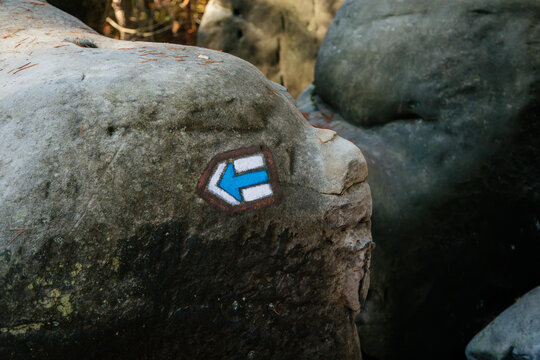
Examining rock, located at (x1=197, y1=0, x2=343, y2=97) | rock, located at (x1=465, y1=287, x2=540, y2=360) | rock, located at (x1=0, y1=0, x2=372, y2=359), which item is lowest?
rock, located at (x1=465, y1=287, x2=540, y2=360)

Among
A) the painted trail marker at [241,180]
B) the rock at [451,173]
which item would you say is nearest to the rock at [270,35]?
the rock at [451,173]

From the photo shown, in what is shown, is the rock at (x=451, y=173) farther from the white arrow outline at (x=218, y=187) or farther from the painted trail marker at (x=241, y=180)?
the white arrow outline at (x=218, y=187)

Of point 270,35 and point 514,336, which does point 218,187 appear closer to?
point 514,336

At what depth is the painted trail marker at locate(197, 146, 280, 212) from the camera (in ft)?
6.81

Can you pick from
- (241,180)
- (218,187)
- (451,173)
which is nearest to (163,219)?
(218,187)

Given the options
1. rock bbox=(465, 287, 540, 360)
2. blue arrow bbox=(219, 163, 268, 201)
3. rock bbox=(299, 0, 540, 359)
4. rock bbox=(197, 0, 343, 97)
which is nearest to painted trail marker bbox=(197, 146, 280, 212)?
blue arrow bbox=(219, 163, 268, 201)

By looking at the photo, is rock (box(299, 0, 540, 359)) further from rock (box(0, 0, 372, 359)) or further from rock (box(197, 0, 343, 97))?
rock (box(197, 0, 343, 97))

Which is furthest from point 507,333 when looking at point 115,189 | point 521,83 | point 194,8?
point 194,8

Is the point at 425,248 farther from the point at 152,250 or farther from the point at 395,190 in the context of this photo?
the point at 152,250

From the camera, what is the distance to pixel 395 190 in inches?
145

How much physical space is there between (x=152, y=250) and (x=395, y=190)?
2237mm

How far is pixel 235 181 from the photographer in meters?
2.12

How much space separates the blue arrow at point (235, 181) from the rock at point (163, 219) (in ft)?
0.07

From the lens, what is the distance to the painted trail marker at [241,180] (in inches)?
81.7
